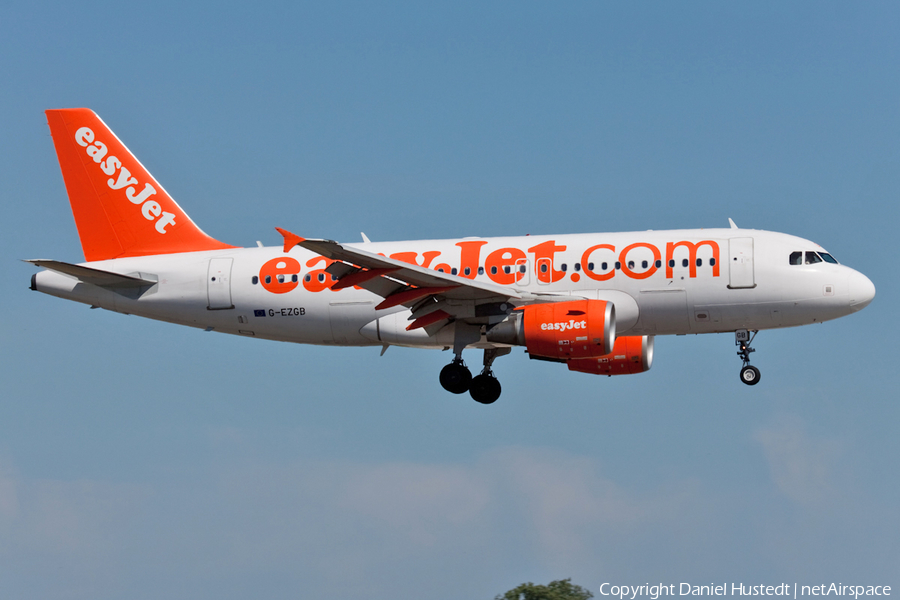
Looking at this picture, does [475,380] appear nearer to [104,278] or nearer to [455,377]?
[455,377]

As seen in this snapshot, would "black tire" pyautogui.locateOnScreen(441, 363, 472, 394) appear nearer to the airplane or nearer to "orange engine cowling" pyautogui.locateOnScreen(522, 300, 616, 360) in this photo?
the airplane

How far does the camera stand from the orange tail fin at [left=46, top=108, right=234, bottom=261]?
126 ft

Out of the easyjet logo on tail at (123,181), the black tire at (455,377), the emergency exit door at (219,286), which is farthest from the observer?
the easyjet logo on tail at (123,181)

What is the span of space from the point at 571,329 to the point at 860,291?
876cm

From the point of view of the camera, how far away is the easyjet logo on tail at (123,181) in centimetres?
3866

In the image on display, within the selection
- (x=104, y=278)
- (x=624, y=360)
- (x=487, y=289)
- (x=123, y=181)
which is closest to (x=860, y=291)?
(x=624, y=360)

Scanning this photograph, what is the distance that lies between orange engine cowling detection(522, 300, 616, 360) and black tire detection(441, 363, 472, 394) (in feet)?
10.6

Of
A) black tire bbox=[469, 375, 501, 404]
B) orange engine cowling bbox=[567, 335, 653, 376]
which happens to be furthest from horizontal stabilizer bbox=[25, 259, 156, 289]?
orange engine cowling bbox=[567, 335, 653, 376]

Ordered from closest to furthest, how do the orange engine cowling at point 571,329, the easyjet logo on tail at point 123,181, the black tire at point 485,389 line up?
the orange engine cowling at point 571,329, the black tire at point 485,389, the easyjet logo on tail at point 123,181

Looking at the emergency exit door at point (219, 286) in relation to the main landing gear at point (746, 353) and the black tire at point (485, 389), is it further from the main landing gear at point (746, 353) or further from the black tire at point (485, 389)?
the main landing gear at point (746, 353)

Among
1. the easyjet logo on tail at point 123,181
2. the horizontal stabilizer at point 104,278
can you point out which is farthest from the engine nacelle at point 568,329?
the easyjet logo on tail at point 123,181

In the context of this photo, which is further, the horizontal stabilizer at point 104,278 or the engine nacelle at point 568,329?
the horizontal stabilizer at point 104,278

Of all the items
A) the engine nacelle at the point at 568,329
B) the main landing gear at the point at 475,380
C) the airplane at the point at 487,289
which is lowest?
the main landing gear at the point at 475,380

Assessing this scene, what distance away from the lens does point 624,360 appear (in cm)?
3719
